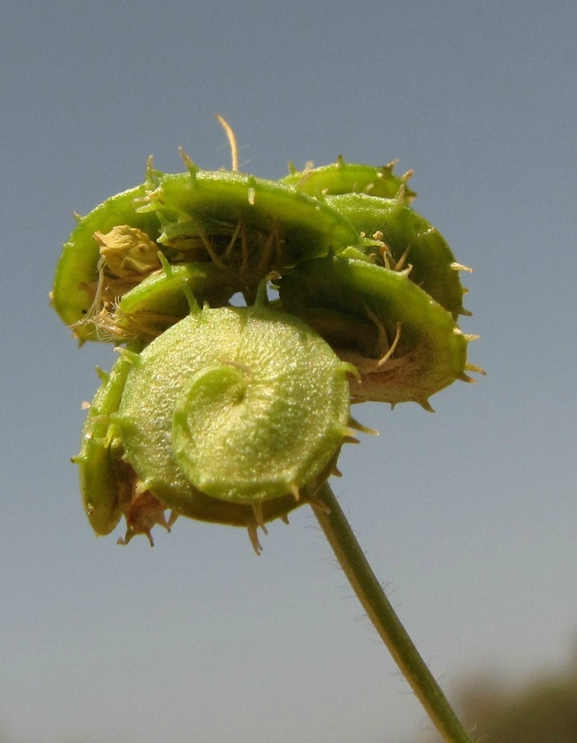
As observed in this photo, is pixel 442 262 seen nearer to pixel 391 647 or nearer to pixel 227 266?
pixel 227 266

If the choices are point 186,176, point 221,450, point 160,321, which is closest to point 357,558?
point 221,450

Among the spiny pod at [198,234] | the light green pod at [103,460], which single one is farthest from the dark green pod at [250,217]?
the light green pod at [103,460]

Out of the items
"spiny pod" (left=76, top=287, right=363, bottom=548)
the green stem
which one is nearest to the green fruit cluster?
"spiny pod" (left=76, top=287, right=363, bottom=548)

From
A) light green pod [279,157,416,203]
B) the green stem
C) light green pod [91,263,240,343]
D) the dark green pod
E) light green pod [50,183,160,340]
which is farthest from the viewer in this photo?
light green pod [279,157,416,203]

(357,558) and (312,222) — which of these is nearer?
(312,222)

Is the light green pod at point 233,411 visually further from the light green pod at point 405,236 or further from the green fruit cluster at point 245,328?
the light green pod at point 405,236

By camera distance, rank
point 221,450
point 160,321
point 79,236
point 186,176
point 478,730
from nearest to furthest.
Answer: point 221,450 < point 186,176 < point 160,321 < point 79,236 < point 478,730

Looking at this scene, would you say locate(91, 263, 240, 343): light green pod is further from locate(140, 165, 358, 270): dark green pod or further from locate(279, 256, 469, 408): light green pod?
locate(279, 256, 469, 408): light green pod
